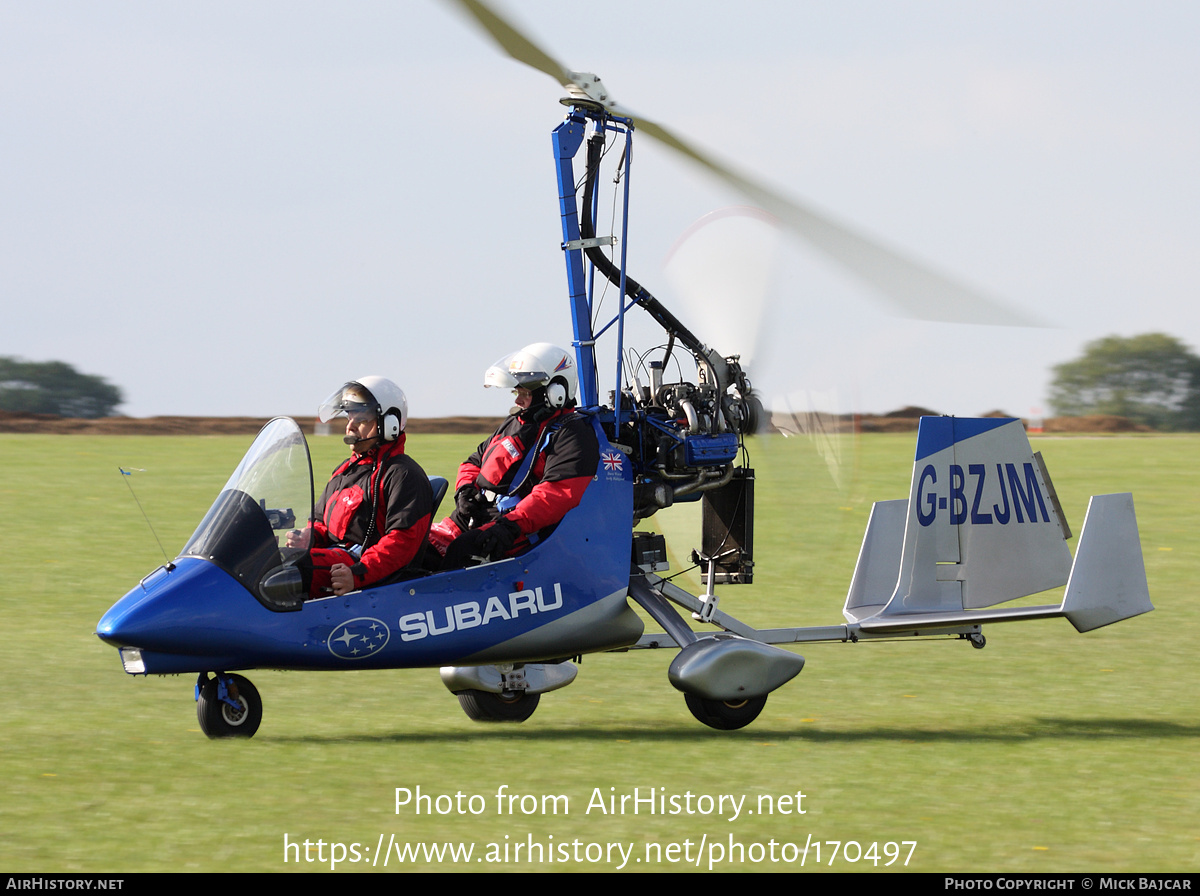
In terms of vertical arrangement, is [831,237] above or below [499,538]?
above

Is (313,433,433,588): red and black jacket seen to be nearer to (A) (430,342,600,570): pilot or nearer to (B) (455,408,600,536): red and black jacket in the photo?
(A) (430,342,600,570): pilot

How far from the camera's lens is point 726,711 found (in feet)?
24.9

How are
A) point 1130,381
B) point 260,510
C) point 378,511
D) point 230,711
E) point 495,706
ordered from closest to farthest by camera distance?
point 260,510
point 230,711
point 378,511
point 495,706
point 1130,381

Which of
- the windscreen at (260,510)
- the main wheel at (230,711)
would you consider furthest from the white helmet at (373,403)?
the main wheel at (230,711)

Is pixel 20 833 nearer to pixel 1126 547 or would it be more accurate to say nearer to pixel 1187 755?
pixel 1187 755

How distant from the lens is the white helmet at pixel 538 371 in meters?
7.61

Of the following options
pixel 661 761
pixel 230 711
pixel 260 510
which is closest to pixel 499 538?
pixel 260 510

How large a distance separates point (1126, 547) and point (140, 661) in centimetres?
535

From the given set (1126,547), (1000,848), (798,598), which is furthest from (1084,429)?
(1000,848)

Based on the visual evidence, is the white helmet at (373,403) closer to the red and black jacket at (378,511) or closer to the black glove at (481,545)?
the red and black jacket at (378,511)

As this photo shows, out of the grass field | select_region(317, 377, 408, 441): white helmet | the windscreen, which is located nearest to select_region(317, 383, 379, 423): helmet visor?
select_region(317, 377, 408, 441): white helmet

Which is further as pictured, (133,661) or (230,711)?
(230,711)

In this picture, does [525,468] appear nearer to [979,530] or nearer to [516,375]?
[516,375]

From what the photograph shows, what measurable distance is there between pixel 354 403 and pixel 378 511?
0.57 metres
